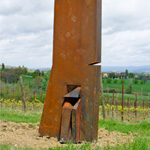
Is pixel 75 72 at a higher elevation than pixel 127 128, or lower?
higher

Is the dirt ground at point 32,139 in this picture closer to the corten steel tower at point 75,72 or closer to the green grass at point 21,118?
the corten steel tower at point 75,72

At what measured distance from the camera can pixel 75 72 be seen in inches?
145

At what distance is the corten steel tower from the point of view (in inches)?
140

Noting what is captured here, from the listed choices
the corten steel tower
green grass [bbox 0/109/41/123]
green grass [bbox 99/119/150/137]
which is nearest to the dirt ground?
the corten steel tower

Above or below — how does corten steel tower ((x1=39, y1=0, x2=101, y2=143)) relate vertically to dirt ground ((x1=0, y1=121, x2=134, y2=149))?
above

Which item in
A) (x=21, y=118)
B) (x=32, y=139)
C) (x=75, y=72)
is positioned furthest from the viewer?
(x=21, y=118)

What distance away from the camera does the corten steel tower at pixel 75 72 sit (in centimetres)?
357

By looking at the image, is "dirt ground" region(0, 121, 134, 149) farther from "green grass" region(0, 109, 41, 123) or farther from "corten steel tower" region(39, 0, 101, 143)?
"green grass" region(0, 109, 41, 123)

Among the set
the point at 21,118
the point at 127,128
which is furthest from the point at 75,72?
the point at 21,118

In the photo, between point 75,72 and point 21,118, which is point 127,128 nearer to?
point 75,72

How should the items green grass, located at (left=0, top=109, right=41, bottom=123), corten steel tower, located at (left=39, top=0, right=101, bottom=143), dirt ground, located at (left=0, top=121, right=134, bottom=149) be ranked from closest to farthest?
dirt ground, located at (left=0, top=121, right=134, bottom=149) → corten steel tower, located at (left=39, top=0, right=101, bottom=143) → green grass, located at (left=0, top=109, right=41, bottom=123)

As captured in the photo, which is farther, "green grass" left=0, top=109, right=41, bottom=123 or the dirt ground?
"green grass" left=0, top=109, right=41, bottom=123

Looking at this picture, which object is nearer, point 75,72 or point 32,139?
point 32,139

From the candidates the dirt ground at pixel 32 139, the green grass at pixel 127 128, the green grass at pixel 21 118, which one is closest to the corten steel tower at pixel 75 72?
the dirt ground at pixel 32 139
